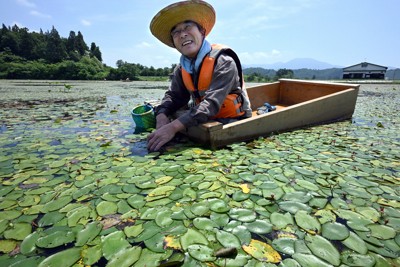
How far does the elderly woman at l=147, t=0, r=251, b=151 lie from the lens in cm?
239

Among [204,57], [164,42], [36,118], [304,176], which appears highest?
[164,42]

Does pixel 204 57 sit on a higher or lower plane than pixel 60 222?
higher

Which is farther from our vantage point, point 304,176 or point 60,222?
point 304,176

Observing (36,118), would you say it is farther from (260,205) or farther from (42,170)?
(260,205)

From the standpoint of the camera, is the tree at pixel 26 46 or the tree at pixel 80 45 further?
the tree at pixel 80 45

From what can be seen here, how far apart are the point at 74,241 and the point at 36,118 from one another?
4439 millimetres

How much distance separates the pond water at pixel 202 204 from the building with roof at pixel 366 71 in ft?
191

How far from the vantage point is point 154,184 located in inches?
68.7

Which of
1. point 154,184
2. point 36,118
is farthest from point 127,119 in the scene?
point 154,184

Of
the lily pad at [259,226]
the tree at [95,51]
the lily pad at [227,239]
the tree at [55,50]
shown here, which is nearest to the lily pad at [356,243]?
the lily pad at [259,226]

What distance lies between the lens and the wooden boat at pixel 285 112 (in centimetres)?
254

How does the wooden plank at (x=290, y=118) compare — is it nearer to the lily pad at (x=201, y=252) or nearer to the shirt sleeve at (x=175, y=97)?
the shirt sleeve at (x=175, y=97)

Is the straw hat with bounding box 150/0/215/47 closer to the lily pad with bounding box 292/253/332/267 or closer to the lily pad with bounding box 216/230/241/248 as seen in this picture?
the lily pad with bounding box 216/230/241/248

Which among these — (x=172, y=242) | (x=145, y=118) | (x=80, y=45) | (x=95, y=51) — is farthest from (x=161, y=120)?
(x=95, y=51)
